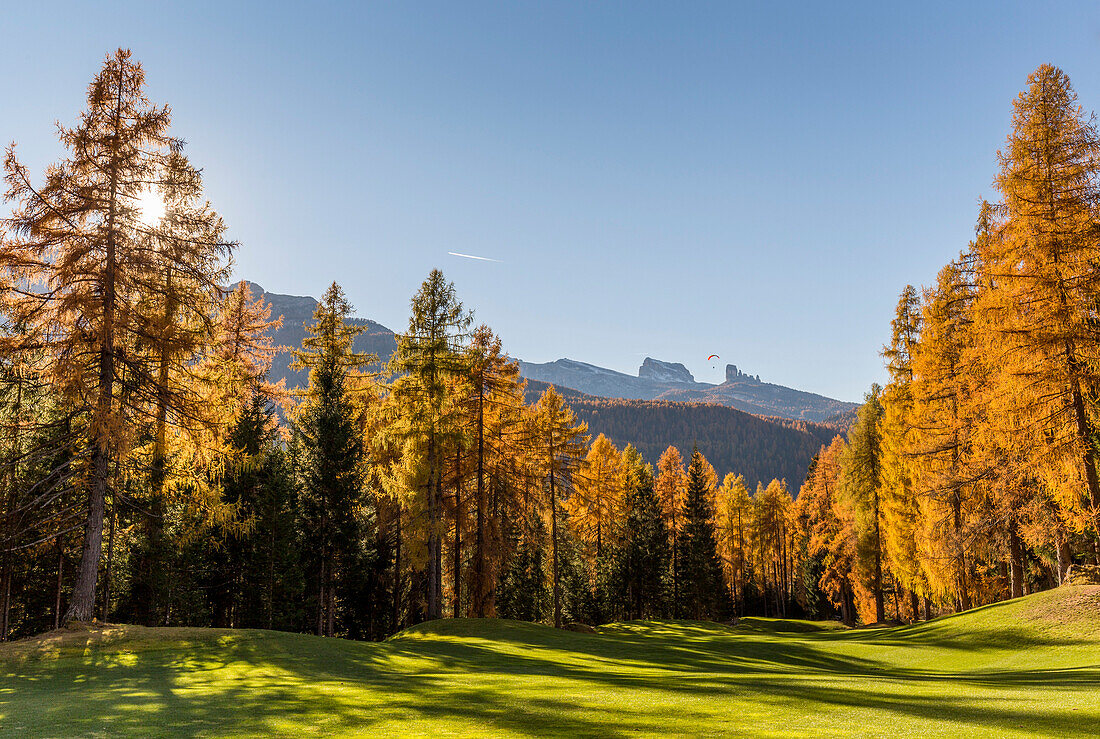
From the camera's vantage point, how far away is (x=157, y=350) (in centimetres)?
1792

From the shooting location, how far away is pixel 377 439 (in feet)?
90.9

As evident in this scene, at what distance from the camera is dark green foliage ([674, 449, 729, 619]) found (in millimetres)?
50875

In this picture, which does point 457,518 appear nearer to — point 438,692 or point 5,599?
point 438,692

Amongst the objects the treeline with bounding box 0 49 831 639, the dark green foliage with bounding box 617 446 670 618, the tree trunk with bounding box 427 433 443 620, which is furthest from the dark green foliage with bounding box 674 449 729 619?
the tree trunk with bounding box 427 433 443 620

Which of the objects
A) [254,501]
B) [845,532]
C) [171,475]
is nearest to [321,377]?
[254,501]

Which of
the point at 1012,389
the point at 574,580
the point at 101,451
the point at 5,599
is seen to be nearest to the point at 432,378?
the point at 101,451

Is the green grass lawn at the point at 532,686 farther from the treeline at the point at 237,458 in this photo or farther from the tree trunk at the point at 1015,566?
the tree trunk at the point at 1015,566

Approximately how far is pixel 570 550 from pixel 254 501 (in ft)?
65.3

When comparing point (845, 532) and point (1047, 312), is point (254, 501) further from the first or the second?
point (845, 532)

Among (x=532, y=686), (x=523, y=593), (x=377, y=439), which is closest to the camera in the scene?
(x=532, y=686)

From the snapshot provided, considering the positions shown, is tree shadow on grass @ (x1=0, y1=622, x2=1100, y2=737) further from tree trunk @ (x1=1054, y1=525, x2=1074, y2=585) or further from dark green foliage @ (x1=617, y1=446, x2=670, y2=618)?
dark green foliage @ (x1=617, y1=446, x2=670, y2=618)

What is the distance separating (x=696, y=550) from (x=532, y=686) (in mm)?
40770

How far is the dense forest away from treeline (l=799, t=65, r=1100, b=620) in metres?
0.10

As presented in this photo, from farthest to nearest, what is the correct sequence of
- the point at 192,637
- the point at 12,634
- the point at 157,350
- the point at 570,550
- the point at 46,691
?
the point at 570,550 → the point at 12,634 → the point at 157,350 → the point at 192,637 → the point at 46,691
